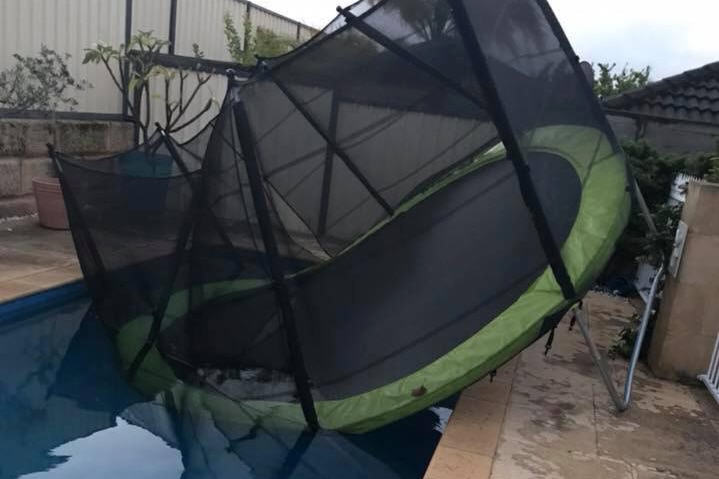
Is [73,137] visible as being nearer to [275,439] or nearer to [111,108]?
[111,108]

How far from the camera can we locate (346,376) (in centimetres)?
288

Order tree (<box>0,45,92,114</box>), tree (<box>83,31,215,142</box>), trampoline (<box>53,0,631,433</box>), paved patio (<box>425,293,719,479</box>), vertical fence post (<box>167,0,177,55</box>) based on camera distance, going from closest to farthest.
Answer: paved patio (<box>425,293,719,479</box>) → trampoline (<box>53,0,631,433</box>) → tree (<box>0,45,92,114</box>) → tree (<box>83,31,215,142</box>) → vertical fence post (<box>167,0,177,55</box>)

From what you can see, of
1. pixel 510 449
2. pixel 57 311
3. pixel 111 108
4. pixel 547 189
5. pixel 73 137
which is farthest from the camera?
pixel 111 108

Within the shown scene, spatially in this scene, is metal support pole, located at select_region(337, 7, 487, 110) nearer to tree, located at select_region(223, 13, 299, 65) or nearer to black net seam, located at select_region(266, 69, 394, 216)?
black net seam, located at select_region(266, 69, 394, 216)

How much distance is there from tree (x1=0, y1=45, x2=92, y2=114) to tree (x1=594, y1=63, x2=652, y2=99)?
7.49 metres

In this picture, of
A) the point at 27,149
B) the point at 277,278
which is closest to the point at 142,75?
the point at 27,149

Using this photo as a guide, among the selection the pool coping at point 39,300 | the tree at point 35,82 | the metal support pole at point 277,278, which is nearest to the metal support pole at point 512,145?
the metal support pole at point 277,278

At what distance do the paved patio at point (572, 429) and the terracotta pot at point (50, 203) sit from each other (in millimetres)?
3848

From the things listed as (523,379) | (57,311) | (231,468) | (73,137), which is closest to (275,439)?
(231,468)

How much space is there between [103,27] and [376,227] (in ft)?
13.7

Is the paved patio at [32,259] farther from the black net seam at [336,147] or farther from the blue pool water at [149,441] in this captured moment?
the black net seam at [336,147]

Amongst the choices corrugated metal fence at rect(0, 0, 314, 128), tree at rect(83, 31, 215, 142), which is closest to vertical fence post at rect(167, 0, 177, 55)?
corrugated metal fence at rect(0, 0, 314, 128)

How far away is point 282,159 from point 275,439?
1395 mm

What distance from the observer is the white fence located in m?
3.11
